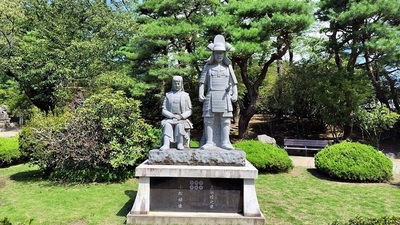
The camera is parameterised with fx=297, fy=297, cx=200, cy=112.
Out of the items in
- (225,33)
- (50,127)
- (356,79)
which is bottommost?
(50,127)

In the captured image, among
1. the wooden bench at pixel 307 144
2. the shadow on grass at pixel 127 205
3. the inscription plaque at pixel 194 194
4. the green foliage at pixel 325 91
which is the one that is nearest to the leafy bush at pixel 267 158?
the shadow on grass at pixel 127 205

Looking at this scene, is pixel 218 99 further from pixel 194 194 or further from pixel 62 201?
pixel 62 201

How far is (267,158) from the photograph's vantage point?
894cm

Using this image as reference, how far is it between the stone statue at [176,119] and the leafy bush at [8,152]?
741cm

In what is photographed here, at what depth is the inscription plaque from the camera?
5164mm

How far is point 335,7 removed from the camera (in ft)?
45.5

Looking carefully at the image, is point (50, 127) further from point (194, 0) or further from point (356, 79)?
point (356, 79)

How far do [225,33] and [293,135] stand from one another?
938 centimetres

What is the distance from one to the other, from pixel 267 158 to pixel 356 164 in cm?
244

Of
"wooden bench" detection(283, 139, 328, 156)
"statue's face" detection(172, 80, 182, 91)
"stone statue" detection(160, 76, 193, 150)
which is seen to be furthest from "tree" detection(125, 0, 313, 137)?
"stone statue" detection(160, 76, 193, 150)

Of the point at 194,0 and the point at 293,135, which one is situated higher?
the point at 194,0

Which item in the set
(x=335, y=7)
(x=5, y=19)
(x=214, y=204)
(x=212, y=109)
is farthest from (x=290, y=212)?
(x=5, y=19)

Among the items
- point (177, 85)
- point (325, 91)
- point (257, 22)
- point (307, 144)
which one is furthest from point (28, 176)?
point (325, 91)

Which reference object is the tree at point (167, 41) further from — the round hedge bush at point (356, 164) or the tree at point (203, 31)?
the round hedge bush at point (356, 164)
